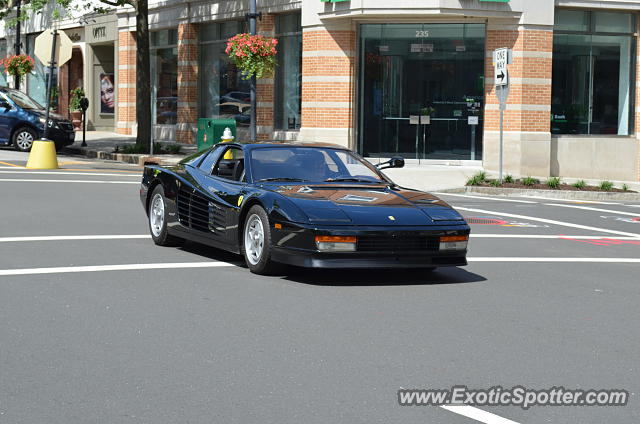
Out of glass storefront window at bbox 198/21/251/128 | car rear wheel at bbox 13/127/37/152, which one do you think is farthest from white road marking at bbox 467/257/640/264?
car rear wheel at bbox 13/127/37/152

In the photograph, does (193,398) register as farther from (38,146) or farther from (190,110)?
(190,110)

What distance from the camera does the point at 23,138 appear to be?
104 ft

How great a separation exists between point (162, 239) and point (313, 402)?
21.2 feet

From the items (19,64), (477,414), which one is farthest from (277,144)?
(19,64)

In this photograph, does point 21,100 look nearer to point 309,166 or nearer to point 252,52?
point 252,52

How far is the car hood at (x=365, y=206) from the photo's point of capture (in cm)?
948

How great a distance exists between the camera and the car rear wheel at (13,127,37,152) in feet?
104

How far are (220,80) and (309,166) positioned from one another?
24.6m

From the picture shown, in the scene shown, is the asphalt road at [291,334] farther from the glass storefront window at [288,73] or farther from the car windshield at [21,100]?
the car windshield at [21,100]

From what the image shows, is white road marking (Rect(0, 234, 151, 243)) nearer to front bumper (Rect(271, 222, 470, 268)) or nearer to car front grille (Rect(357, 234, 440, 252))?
front bumper (Rect(271, 222, 470, 268))

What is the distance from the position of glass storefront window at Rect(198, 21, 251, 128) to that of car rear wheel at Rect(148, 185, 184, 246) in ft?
68.5

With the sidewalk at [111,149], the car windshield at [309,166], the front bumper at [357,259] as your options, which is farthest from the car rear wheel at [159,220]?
the sidewalk at [111,149]

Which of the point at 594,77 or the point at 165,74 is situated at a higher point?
the point at 165,74

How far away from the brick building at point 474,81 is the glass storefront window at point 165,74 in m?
8.00
